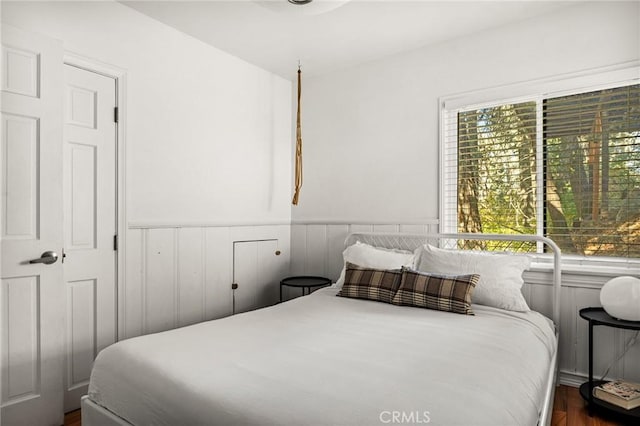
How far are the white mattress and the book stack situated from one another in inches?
15.4

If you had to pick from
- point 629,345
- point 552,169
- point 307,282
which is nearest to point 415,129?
point 552,169

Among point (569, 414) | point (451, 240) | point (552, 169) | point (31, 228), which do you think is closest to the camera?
point (31, 228)

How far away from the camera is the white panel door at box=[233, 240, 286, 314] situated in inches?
136

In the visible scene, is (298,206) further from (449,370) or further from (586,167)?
(449,370)

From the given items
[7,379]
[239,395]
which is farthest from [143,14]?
[239,395]

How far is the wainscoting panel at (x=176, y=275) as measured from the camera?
8.87 ft

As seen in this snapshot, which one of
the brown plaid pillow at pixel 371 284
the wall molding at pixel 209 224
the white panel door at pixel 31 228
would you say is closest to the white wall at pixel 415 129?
the wall molding at pixel 209 224

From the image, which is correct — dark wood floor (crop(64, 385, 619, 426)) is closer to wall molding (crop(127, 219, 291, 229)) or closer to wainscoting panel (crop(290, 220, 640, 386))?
wainscoting panel (crop(290, 220, 640, 386))

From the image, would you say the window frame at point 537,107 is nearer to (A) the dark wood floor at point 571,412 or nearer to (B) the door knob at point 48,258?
(A) the dark wood floor at point 571,412

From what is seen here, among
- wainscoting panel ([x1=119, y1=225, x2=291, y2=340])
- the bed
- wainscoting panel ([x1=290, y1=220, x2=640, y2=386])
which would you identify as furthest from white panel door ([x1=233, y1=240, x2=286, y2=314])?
wainscoting panel ([x1=290, y1=220, x2=640, y2=386])

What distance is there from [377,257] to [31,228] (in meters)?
2.13

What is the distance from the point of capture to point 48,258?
216cm

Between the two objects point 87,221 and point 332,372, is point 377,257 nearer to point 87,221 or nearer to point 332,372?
point 332,372

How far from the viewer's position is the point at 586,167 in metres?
2.64
